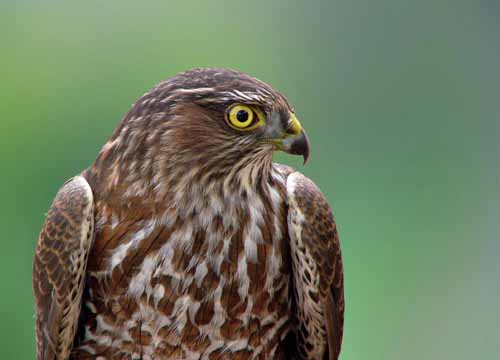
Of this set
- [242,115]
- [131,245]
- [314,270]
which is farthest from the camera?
[314,270]

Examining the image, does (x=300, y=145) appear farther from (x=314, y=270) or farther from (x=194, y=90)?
(x=314, y=270)

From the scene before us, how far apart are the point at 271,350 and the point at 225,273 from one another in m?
0.40

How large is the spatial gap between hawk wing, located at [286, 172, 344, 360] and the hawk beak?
0.99 feet

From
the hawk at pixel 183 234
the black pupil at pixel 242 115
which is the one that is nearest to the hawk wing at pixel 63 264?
the hawk at pixel 183 234

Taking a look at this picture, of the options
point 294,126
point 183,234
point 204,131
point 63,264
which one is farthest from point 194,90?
point 63,264

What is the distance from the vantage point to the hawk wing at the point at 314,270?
101 inches

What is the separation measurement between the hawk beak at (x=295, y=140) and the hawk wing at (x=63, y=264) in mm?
726

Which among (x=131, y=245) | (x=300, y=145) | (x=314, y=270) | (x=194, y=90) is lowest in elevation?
Result: (x=314, y=270)

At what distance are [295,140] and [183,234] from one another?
0.50 m

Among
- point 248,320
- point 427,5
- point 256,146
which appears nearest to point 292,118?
point 256,146

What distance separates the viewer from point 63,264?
8.00 feet

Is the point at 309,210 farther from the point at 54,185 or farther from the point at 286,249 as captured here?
the point at 54,185

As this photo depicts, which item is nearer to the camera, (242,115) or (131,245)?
(242,115)

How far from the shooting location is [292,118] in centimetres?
234
